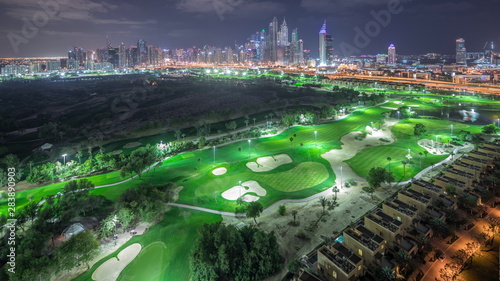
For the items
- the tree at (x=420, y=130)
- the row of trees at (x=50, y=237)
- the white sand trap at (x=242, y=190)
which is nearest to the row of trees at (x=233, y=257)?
the row of trees at (x=50, y=237)

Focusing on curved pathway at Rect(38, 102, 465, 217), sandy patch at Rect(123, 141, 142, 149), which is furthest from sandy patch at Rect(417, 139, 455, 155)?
sandy patch at Rect(123, 141, 142, 149)

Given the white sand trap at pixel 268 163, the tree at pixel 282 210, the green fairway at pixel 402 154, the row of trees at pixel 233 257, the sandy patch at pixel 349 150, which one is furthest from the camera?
the white sand trap at pixel 268 163

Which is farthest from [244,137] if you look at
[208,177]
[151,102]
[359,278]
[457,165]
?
[151,102]

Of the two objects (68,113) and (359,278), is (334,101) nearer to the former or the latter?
(359,278)

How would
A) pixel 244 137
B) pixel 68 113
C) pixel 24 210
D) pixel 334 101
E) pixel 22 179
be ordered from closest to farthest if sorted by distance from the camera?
pixel 24 210 < pixel 22 179 < pixel 244 137 < pixel 68 113 < pixel 334 101

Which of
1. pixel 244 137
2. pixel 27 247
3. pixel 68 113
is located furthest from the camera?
pixel 68 113

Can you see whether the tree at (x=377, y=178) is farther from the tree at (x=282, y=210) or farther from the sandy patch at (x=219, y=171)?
the sandy patch at (x=219, y=171)

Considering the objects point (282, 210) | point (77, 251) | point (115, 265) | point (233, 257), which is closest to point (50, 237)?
point (77, 251)
